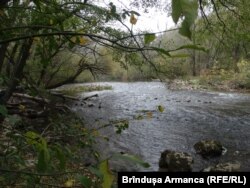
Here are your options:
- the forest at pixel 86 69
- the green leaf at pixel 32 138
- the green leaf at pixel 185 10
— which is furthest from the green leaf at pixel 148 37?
the green leaf at pixel 32 138

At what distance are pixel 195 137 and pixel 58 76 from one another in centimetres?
864

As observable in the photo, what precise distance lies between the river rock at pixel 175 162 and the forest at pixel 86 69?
76 centimetres

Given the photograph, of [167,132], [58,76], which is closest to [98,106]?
[58,76]

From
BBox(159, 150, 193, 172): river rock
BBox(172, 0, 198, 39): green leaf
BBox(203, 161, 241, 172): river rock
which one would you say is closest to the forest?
BBox(172, 0, 198, 39): green leaf

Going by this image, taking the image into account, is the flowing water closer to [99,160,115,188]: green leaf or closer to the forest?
the forest

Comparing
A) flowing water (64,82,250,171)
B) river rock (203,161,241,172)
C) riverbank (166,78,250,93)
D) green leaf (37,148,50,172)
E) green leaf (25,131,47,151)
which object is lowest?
river rock (203,161,241,172)

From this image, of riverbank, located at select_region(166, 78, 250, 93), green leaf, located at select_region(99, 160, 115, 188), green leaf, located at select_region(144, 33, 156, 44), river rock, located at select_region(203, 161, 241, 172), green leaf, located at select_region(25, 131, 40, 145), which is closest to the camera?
green leaf, located at select_region(99, 160, 115, 188)

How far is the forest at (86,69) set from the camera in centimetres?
92

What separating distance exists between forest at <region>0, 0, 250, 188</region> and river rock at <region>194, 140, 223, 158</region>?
42cm

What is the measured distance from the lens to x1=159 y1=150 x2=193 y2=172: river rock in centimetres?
785

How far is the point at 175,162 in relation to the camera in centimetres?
795

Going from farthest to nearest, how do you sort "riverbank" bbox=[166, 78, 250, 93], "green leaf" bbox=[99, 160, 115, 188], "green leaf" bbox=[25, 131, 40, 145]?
"riverbank" bbox=[166, 78, 250, 93] < "green leaf" bbox=[25, 131, 40, 145] < "green leaf" bbox=[99, 160, 115, 188]

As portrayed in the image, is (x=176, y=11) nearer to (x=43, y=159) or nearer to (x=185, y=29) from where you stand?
(x=185, y=29)

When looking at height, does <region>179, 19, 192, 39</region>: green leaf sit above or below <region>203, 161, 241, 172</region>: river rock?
above
